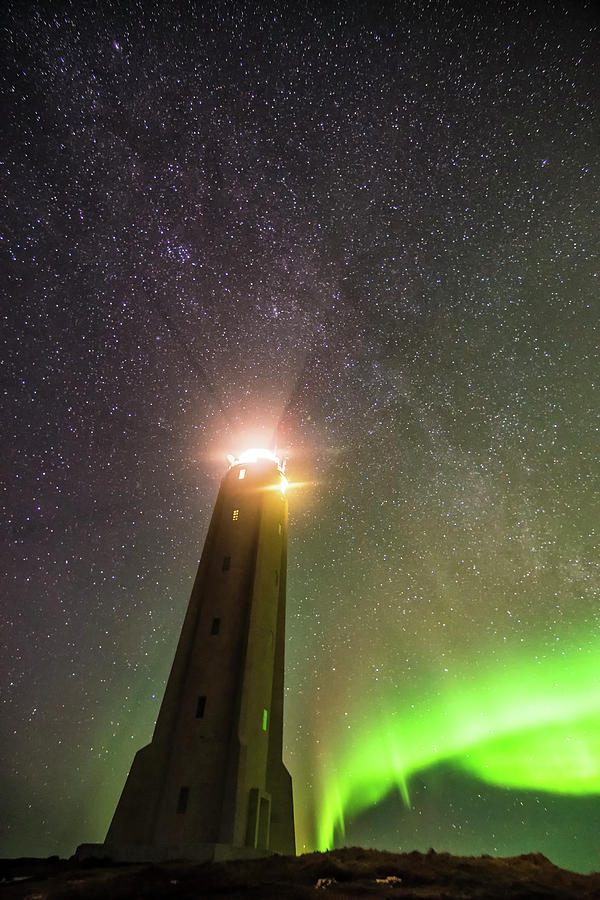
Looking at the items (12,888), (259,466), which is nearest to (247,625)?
(259,466)

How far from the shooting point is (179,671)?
27438mm

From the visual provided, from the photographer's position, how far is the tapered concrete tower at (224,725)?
22297mm

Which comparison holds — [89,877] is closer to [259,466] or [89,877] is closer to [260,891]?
[260,891]

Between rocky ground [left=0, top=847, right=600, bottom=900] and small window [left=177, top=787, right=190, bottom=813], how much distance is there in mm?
3514

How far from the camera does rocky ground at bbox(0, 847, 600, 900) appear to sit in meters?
14.4

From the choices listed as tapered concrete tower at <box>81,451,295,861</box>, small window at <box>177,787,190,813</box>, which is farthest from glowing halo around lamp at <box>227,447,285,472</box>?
small window at <box>177,787,190,813</box>

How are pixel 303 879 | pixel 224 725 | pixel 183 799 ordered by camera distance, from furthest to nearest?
pixel 224 725
pixel 183 799
pixel 303 879

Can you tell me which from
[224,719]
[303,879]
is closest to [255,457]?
[224,719]

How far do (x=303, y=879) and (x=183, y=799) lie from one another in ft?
29.0

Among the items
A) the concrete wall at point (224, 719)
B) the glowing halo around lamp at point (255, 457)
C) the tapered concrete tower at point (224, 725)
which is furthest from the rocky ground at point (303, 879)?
the glowing halo around lamp at point (255, 457)

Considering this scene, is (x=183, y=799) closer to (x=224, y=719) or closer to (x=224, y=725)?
(x=224, y=725)

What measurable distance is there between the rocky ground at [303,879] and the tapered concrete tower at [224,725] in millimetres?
2495

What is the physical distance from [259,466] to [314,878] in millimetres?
24151

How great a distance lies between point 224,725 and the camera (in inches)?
998
